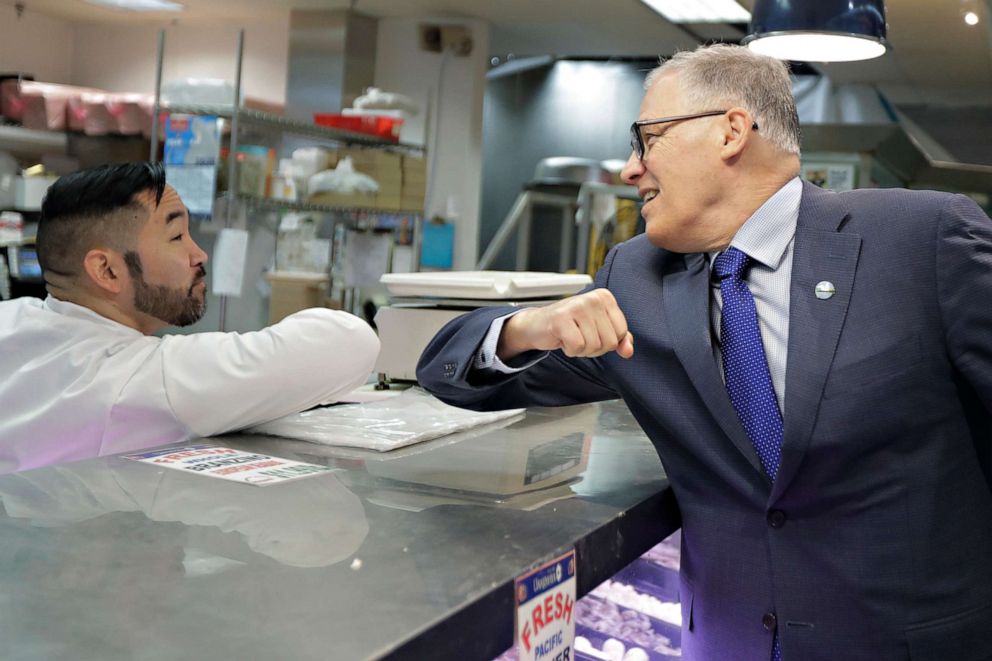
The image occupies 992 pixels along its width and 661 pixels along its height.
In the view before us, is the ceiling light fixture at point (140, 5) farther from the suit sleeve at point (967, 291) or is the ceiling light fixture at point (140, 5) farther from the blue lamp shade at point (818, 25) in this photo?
the suit sleeve at point (967, 291)

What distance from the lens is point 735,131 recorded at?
1.57m

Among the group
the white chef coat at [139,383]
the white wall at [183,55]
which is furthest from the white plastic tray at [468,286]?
the white wall at [183,55]

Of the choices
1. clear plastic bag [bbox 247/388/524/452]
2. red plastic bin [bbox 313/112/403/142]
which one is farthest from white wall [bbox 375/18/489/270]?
clear plastic bag [bbox 247/388/524/452]

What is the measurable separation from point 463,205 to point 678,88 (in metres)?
6.75

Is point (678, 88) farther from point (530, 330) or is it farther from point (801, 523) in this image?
point (801, 523)

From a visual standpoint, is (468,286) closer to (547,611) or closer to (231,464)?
(231,464)

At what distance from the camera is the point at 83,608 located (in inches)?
30.0

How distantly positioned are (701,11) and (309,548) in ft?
22.4

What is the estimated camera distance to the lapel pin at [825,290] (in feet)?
4.50

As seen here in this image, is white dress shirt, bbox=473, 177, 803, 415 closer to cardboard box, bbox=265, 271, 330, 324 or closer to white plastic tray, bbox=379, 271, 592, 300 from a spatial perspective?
white plastic tray, bbox=379, 271, 592, 300

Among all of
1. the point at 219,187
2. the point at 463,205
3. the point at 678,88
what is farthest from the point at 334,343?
the point at 463,205

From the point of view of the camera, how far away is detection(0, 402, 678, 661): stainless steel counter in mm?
733

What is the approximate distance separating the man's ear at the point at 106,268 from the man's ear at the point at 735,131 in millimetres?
1100

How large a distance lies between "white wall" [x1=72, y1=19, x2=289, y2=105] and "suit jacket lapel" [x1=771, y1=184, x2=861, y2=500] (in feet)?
24.5
